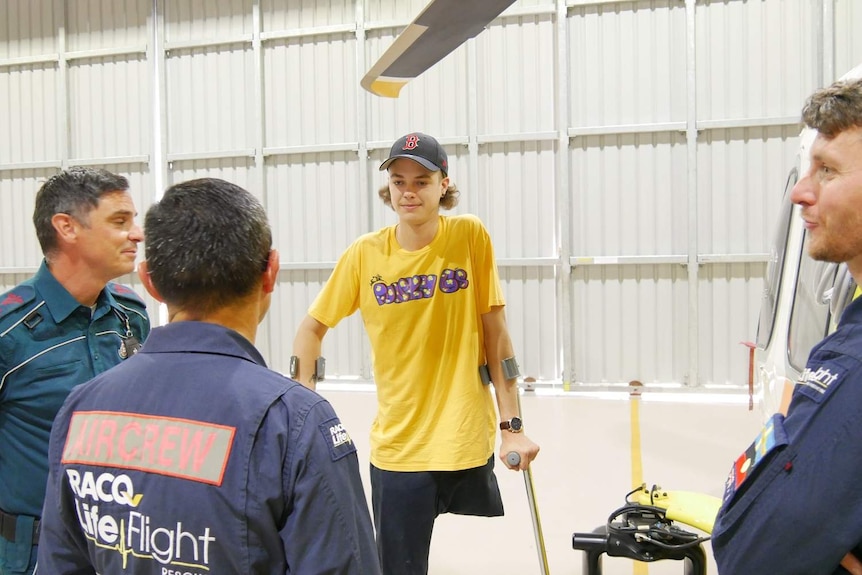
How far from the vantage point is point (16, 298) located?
2410 millimetres

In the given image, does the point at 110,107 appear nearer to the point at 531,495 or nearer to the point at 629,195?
the point at 629,195

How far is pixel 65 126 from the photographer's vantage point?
11.6 metres

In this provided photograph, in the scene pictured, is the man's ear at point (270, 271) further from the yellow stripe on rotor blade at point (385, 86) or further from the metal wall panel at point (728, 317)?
the metal wall panel at point (728, 317)

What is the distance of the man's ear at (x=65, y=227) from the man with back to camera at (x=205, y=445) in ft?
4.26

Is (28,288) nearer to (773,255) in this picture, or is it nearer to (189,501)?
(189,501)

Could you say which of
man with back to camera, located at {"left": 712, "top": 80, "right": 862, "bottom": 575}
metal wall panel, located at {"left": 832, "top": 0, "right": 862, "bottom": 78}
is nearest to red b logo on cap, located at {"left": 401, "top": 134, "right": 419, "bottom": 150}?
man with back to camera, located at {"left": 712, "top": 80, "right": 862, "bottom": 575}

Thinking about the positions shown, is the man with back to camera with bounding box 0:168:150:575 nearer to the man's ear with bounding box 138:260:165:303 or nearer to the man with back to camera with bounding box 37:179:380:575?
the man with back to camera with bounding box 37:179:380:575

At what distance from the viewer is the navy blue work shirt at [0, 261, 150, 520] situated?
234cm

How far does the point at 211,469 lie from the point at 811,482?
1052 mm

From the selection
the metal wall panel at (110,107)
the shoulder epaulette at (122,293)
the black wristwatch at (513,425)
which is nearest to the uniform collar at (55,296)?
the shoulder epaulette at (122,293)

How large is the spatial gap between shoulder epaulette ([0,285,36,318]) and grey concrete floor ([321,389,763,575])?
9.80ft

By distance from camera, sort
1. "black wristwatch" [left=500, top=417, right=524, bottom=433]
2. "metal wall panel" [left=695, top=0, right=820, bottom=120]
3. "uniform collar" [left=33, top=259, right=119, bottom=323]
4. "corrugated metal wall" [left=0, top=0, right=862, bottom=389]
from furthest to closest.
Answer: "corrugated metal wall" [left=0, top=0, right=862, bottom=389] → "metal wall panel" [left=695, top=0, right=820, bottom=120] → "black wristwatch" [left=500, top=417, right=524, bottom=433] → "uniform collar" [left=33, top=259, right=119, bottom=323]

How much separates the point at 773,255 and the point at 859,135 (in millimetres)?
2438

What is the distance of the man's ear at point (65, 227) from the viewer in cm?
250
